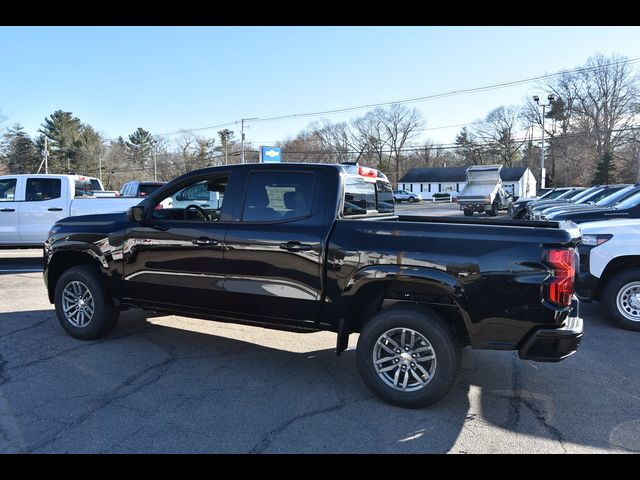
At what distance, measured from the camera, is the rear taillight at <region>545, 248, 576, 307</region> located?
336 centimetres

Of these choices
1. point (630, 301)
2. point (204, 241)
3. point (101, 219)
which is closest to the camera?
point (204, 241)

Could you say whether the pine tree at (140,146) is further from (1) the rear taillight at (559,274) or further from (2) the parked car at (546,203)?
(1) the rear taillight at (559,274)

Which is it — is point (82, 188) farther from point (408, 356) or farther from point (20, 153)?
point (20, 153)

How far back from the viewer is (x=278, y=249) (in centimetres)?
414

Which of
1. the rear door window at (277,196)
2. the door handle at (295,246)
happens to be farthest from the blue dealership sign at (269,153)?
the door handle at (295,246)

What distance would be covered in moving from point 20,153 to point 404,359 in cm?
8920

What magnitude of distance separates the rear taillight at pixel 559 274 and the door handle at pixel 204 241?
116 inches

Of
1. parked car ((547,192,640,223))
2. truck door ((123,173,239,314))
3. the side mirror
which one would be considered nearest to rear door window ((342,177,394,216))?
truck door ((123,173,239,314))

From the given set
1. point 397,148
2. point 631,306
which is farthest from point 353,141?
point 631,306

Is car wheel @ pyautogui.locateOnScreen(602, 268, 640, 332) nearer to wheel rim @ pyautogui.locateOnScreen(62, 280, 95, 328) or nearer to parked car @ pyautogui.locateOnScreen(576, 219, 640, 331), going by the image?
parked car @ pyautogui.locateOnScreen(576, 219, 640, 331)

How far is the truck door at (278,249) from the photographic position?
13.3 feet

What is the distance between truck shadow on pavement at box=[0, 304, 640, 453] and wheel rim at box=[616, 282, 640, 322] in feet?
2.38

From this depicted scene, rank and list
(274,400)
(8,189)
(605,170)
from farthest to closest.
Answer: (605,170), (8,189), (274,400)

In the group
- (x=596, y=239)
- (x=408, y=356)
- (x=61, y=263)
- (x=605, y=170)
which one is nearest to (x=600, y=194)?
(x=596, y=239)
